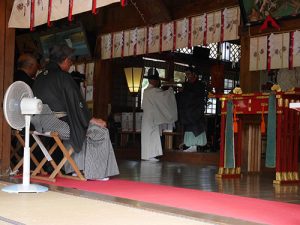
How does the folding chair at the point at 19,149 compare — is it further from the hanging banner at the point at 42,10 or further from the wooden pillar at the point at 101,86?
the wooden pillar at the point at 101,86

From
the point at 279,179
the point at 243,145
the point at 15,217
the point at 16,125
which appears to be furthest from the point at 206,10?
the point at 15,217

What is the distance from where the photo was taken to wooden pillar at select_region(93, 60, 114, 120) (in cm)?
945

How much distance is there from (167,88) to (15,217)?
652cm

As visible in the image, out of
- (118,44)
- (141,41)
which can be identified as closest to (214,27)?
(141,41)

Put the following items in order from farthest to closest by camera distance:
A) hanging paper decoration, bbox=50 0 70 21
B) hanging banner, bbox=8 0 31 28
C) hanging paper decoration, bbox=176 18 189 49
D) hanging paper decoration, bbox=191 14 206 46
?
hanging paper decoration, bbox=176 18 189 49, hanging paper decoration, bbox=191 14 206 46, hanging banner, bbox=8 0 31 28, hanging paper decoration, bbox=50 0 70 21

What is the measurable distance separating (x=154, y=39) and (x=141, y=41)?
12.1 inches

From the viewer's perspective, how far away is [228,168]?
19.1 ft

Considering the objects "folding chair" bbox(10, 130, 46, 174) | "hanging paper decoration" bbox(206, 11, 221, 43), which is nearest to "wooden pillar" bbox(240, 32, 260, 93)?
"hanging paper decoration" bbox(206, 11, 221, 43)

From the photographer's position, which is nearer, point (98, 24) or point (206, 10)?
point (206, 10)

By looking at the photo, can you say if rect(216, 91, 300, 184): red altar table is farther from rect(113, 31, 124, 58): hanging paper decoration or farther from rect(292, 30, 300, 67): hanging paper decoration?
rect(113, 31, 124, 58): hanging paper decoration

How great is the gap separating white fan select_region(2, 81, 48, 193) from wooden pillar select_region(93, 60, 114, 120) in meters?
5.05

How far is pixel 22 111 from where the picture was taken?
166 inches

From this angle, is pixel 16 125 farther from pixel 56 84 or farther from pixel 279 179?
pixel 279 179

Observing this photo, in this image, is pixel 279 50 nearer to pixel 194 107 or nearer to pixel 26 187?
pixel 194 107
